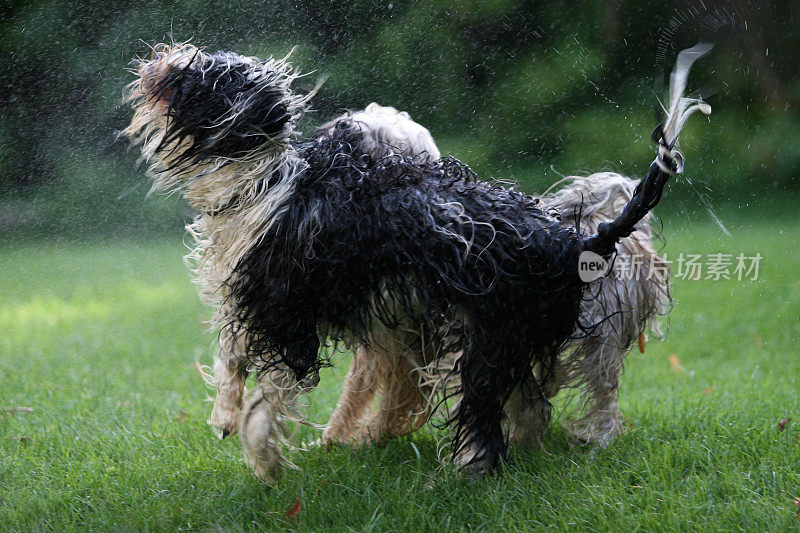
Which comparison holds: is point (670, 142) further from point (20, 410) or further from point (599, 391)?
point (20, 410)

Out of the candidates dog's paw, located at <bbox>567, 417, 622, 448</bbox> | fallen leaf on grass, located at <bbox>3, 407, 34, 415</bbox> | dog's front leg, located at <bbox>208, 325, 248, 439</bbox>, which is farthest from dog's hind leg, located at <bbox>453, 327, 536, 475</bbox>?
fallen leaf on grass, located at <bbox>3, 407, 34, 415</bbox>

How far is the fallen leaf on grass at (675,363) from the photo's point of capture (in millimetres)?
5322

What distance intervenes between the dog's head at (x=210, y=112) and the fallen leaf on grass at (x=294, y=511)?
4.15 feet

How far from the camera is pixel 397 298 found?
2.73 metres

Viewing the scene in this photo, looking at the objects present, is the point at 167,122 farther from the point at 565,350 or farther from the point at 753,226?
the point at 753,226

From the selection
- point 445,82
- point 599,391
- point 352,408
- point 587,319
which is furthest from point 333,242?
point 445,82

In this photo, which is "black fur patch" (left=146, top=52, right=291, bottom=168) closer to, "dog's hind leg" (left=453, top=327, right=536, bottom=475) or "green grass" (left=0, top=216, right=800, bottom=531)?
"dog's hind leg" (left=453, top=327, right=536, bottom=475)

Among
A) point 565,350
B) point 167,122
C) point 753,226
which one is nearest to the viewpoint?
point 167,122

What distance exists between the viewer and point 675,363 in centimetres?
546

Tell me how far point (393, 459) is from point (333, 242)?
1210mm

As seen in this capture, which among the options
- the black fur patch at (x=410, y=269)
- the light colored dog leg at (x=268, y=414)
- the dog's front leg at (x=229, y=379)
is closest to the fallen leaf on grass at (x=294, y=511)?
the light colored dog leg at (x=268, y=414)

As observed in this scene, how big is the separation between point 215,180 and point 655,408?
2.67 meters

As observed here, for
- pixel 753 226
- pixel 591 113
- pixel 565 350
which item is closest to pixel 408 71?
pixel 591 113

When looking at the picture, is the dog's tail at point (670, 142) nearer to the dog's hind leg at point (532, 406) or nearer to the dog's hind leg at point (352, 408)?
the dog's hind leg at point (532, 406)
